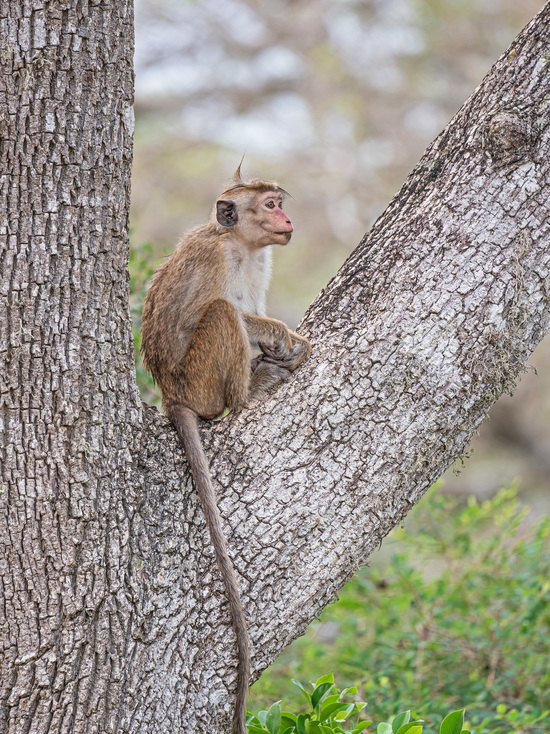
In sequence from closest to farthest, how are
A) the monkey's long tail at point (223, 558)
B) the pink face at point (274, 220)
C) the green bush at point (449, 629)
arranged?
the monkey's long tail at point (223, 558) < the pink face at point (274, 220) < the green bush at point (449, 629)

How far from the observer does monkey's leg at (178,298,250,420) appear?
362cm

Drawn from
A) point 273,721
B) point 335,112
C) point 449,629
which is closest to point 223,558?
point 273,721

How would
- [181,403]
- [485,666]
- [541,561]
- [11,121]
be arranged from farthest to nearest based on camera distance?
[541,561]
[485,666]
[181,403]
[11,121]

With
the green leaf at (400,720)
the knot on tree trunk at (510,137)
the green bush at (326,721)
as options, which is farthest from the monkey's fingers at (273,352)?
the green leaf at (400,720)

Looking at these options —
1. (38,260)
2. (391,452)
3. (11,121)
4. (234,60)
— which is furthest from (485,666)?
(234,60)

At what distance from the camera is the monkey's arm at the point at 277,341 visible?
3.26 m

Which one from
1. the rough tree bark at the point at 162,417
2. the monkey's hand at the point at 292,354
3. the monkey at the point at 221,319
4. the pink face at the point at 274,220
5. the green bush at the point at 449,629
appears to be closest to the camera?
the rough tree bark at the point at 162,417

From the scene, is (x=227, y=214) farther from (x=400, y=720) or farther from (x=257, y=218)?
(x=400, y=720)

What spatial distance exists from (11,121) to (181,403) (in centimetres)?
147

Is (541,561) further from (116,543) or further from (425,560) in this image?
(116,543)

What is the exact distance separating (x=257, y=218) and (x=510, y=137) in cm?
148

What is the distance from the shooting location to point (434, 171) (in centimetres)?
320

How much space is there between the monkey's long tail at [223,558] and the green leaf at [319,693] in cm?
34

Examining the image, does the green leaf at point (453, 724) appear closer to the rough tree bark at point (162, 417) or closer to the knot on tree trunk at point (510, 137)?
the rough tree bark at point (162, 417)
